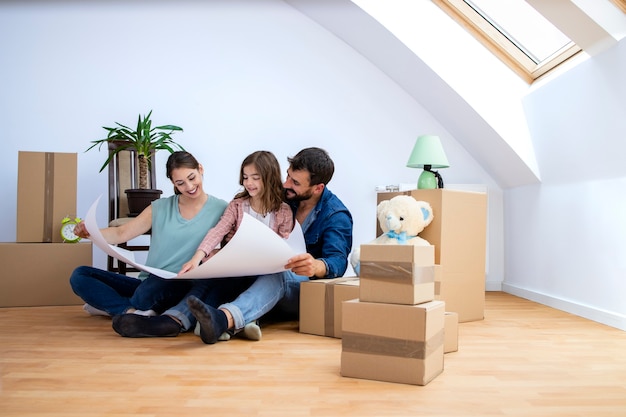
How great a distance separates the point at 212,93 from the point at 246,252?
2.27 m

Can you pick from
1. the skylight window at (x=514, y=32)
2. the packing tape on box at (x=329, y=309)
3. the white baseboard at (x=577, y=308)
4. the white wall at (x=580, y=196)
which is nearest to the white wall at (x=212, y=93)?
the white baseboard at (x=577, y=308)

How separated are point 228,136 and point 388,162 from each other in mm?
1118

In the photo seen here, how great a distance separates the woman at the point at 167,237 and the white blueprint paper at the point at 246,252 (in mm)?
168

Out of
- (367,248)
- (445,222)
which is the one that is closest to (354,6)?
(445,222)

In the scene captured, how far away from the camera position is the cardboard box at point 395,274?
61.4 inches

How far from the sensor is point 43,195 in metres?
3.01

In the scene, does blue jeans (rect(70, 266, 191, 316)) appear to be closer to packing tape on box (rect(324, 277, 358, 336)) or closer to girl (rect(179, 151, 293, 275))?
girl (rect(179, 151, 293, 275))

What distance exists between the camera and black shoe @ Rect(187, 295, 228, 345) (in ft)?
5.92

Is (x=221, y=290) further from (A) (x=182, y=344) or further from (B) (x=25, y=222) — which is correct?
(B) (x=25, y=222)

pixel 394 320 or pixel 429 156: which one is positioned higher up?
pixel 429 156

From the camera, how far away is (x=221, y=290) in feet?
7.56

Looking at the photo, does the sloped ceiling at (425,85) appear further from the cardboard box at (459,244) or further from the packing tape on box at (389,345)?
the packing tape on box at (389,345)

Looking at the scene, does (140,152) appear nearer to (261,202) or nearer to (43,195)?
(43,195)

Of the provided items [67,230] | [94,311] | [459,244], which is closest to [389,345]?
[459,244]
